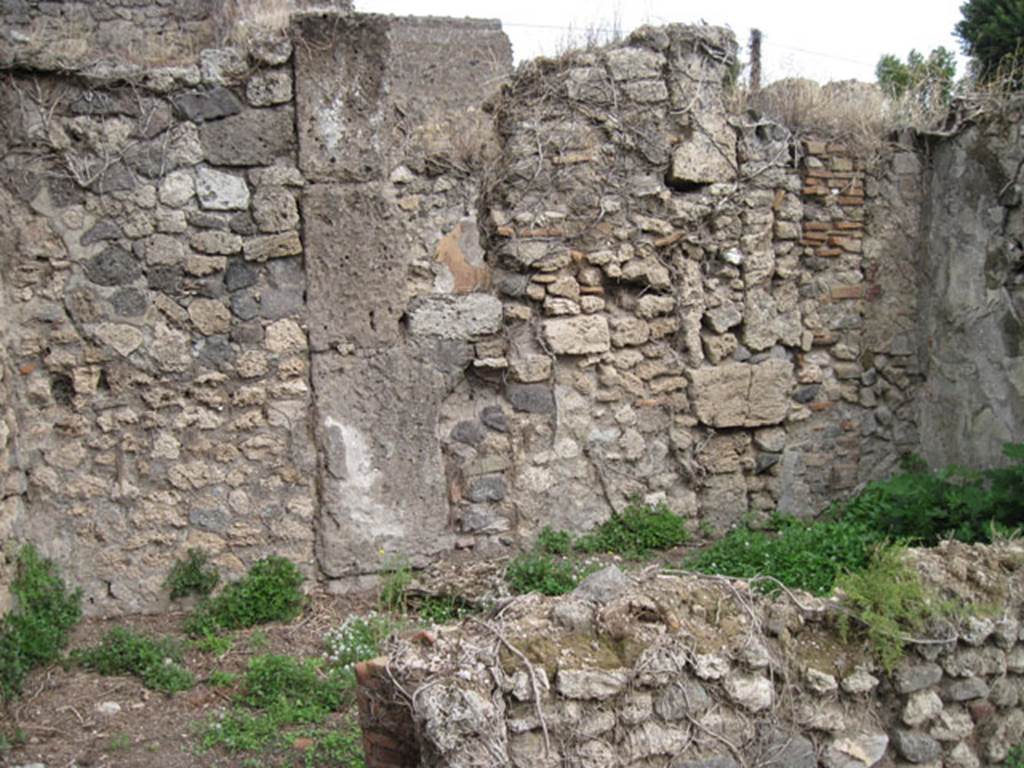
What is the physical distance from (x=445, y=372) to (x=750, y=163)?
7.31 feet

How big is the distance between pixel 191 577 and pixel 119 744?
3.98 feet

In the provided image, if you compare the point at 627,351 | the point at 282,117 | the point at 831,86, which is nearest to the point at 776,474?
the point at 627,351

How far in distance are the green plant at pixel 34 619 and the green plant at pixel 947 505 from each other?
4116 millimetres

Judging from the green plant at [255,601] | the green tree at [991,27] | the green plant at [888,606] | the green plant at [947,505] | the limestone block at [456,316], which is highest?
the green tree at [991,27]

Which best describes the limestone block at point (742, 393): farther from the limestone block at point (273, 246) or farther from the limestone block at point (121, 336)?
the limestone block at point (121, 336)

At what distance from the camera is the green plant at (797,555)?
5.16 meters

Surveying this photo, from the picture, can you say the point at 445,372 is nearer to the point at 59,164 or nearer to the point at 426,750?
the point at 59,164

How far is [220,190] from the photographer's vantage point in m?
5.14

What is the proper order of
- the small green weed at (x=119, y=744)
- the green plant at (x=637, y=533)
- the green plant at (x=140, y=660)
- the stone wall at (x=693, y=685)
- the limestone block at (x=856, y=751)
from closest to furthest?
the stone wall at (x=693, y=685), the limestone block at (x=856, y=751), the small green weed at (x=119, y=744), the green plant at (x=140, y=660), the green plant at (x=637, y=533)

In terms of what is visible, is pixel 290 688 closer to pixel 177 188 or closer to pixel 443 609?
pixel 443 609

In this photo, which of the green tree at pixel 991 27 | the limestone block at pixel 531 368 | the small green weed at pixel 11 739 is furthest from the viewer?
the green tree at pixel 991 27

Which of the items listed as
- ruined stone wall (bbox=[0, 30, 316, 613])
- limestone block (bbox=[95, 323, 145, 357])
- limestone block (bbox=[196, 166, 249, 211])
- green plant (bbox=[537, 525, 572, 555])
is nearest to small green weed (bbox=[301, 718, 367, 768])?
ruined stone wall (bbox=[0, 30, 316, 613])

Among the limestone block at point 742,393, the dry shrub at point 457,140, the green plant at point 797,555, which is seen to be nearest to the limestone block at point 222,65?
the dry shrub at point 457,140

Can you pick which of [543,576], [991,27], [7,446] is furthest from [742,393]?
[991,27]
